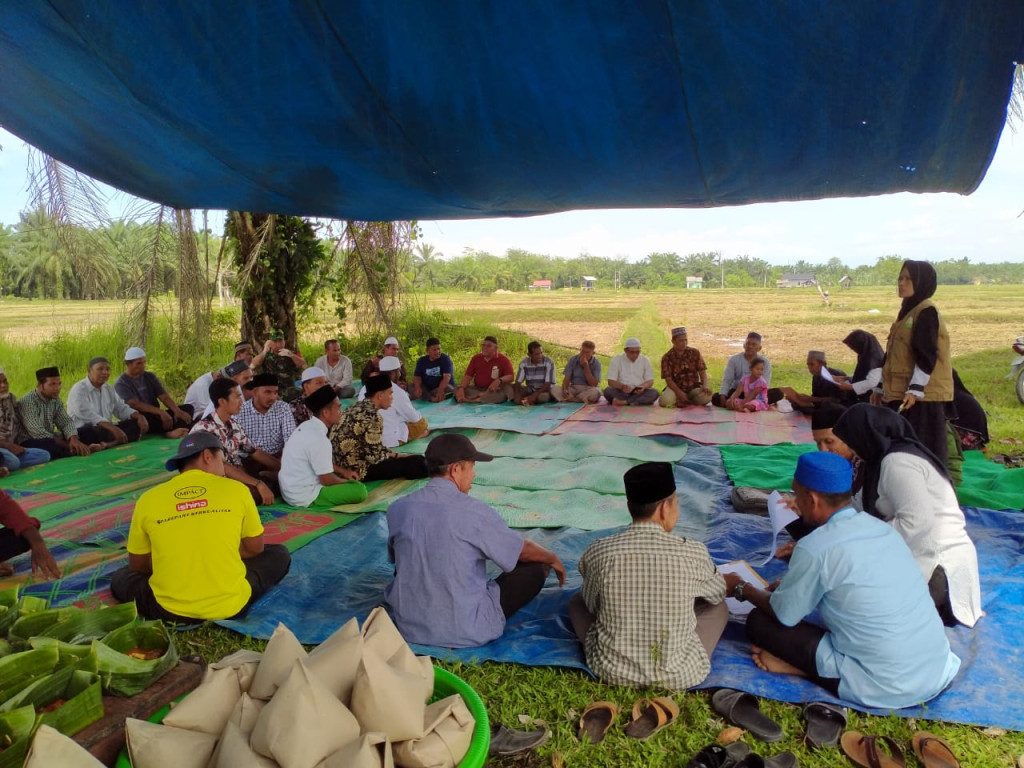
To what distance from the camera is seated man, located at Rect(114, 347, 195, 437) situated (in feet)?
25.5

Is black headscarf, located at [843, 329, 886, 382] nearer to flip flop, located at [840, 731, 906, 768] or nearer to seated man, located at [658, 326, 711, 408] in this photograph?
seated man, located at [658, 326, 711, 408]

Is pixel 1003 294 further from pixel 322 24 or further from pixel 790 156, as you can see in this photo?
pixel 322 24

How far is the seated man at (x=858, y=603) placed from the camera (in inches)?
103

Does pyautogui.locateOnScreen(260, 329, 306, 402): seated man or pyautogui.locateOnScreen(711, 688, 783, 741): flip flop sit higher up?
pyautogui.locateOnScreen(260, 329, 306, 402): seated man

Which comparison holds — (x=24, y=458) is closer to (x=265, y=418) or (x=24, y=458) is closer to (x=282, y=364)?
(x=265, y=418)

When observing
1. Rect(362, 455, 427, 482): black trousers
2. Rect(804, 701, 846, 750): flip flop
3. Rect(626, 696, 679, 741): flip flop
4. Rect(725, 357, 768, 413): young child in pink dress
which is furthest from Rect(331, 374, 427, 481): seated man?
Rect(725, 357, 768, 413): young child in pink dress

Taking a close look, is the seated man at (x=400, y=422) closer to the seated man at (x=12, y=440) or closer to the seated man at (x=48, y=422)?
the seated man at (x=48, y=422)

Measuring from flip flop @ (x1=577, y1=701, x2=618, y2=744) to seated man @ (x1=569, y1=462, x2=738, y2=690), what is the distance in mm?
194

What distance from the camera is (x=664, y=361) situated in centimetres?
898

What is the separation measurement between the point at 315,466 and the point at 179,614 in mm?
1892

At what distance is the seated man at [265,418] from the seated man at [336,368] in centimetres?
369

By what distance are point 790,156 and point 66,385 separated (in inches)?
501

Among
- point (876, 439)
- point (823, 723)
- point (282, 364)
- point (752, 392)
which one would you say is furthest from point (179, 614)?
point (752, 392)

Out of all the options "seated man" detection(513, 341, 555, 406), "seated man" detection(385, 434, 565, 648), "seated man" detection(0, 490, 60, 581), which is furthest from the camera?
"seated man" detection(513, 341, 555, 406)
